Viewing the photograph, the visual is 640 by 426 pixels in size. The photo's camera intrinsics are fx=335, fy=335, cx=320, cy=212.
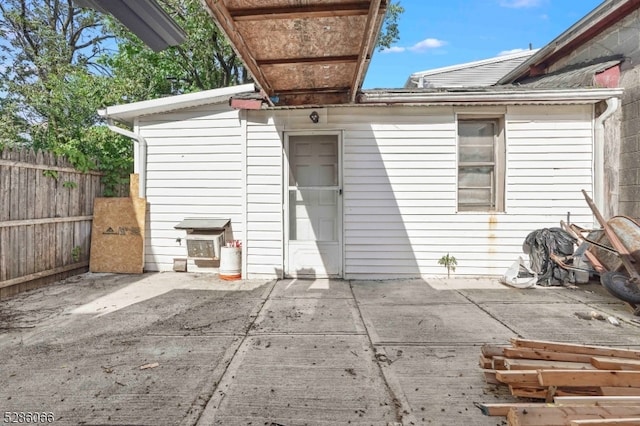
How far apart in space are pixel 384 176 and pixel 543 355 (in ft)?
10.9

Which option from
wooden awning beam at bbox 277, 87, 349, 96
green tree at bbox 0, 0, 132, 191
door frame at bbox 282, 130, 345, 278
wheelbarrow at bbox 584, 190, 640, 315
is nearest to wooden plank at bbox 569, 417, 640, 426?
wheelbarrow at bbox 584, 190, 640, 315

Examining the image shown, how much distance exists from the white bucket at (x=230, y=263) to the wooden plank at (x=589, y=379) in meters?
4.08

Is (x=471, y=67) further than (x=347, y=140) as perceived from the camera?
Yes

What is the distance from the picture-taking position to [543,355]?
6.90 ft

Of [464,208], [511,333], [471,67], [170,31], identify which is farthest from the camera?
[471,67]

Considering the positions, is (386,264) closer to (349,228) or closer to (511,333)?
(349,228)

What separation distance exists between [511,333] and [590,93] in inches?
148

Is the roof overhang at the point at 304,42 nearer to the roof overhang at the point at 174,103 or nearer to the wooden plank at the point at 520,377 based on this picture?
the roof overhang at the point at 174,103

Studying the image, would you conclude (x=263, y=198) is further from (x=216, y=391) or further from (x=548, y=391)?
(x=548, y=391)

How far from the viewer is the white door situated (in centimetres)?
517

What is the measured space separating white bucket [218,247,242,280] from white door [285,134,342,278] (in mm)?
754

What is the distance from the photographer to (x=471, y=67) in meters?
10.3

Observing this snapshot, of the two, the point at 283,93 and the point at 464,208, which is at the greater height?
the point at 283,93

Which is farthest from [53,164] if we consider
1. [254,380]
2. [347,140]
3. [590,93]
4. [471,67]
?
[471,67]
